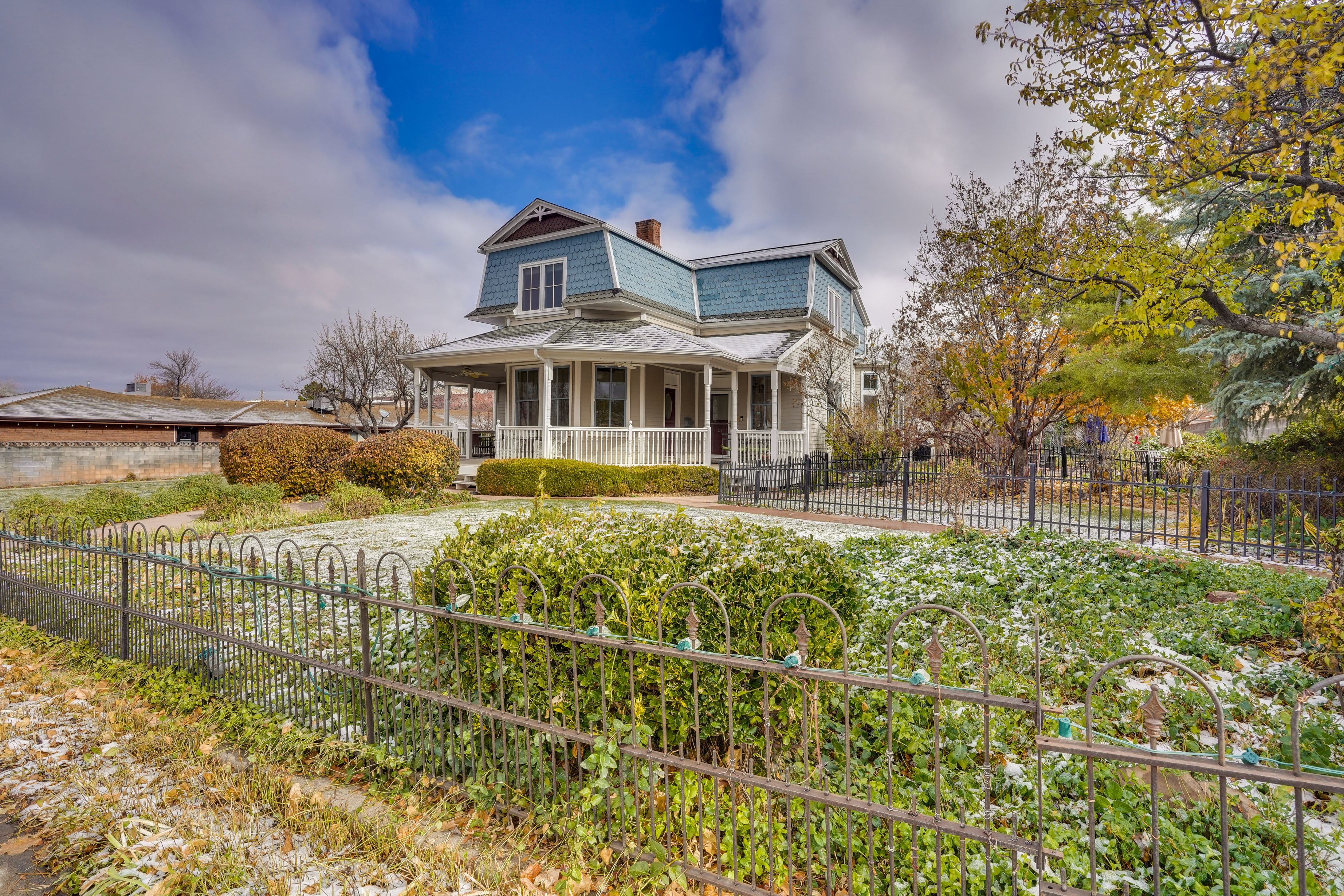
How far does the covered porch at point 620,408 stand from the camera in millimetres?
16578

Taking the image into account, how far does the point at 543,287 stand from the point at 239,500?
1125 cm

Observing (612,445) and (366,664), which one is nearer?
(366,664)

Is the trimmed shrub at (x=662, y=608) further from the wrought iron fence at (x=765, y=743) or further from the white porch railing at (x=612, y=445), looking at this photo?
the white porch railing at (x=612, y=445)

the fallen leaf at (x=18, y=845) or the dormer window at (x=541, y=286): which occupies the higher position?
the dormer window at (x=541, y=286)

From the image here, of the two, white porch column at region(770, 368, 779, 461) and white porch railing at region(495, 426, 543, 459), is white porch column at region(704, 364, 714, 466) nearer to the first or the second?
white porch column at region(770, 368, 779, 461)

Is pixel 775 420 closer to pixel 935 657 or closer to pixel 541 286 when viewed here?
pixel 541 286

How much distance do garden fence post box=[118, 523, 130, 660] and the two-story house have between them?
11.3m

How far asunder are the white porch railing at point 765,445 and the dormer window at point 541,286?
7395 millimetres

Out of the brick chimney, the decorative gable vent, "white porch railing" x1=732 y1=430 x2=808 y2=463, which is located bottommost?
"white porch railing" x1=732 y1=430 x2=808 y2=463

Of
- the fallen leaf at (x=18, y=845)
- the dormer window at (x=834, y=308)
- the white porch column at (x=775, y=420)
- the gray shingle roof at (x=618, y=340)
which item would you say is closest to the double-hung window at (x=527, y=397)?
the gray shingle roof at (x=618, y=340)

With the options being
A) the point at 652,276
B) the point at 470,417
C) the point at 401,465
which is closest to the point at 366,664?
the point at 401,465

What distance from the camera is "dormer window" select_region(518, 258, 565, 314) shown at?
20281mm

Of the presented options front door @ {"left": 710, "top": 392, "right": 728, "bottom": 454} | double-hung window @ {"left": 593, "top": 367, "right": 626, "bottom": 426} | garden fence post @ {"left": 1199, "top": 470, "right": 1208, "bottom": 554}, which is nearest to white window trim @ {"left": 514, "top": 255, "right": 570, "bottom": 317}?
double-hung window @ {"left": 593, "top": 367, "right": 626, "bottom": 426}

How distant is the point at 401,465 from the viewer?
44.6 feet
